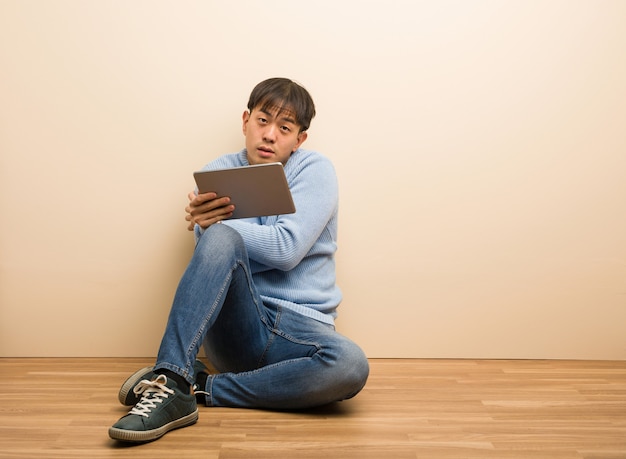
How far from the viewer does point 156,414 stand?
1.46m

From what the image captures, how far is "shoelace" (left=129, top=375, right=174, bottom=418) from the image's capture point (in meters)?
1.48

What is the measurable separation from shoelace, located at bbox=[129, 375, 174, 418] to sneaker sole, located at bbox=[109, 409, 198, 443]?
5cm

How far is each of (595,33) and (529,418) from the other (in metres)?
1.36

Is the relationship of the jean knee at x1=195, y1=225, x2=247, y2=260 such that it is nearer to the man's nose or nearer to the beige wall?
the man's nose

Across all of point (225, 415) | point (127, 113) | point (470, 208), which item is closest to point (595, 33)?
point (470, 208)

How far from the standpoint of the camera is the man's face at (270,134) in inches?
78.7

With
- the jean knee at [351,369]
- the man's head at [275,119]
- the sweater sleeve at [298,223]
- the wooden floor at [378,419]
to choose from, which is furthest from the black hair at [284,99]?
the wooden floor at [378,419]

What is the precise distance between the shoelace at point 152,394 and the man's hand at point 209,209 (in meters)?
0.46

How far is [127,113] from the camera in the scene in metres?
2.25

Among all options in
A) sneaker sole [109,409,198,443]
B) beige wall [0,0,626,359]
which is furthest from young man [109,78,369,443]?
beige wall [0,0,626,359]

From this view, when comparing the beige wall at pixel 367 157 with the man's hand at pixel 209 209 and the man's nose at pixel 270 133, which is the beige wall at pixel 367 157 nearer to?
the man's nose at pixel 270 133

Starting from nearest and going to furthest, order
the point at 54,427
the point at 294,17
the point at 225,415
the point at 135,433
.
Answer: the point at 135,433, the point at 54,427, the point at 225,415, the point at 294,17

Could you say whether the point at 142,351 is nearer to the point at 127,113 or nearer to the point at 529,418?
the point at 127,113

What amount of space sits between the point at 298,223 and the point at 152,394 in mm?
600
